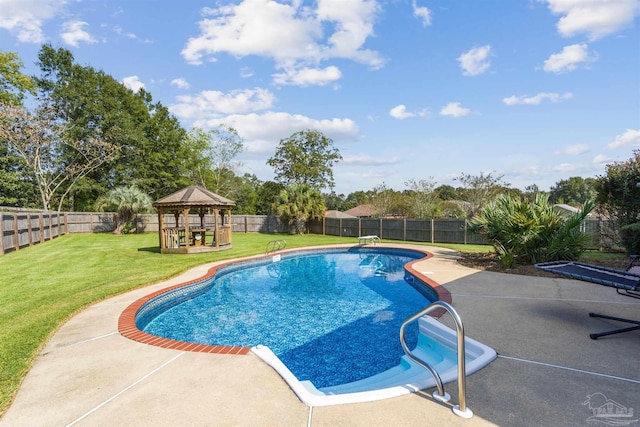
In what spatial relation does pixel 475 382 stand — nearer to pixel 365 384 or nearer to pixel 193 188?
pixel 365 384

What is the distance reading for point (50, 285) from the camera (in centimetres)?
799

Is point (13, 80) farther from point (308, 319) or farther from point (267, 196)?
point (308, 319)

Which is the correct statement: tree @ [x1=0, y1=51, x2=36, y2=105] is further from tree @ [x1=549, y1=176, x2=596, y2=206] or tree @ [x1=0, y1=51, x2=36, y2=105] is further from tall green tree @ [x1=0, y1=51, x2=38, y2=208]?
tree @ [x1=549, y1=176, x2=596, y2=206]

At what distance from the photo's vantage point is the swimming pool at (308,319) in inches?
176

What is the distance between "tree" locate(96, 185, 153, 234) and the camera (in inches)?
904

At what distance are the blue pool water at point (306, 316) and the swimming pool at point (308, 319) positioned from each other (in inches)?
0.6

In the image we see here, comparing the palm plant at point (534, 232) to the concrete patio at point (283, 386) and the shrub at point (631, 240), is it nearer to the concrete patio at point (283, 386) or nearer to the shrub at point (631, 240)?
the shrub at point (631, 240)

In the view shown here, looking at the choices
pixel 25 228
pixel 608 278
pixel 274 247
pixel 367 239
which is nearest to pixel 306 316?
pixel 608 278

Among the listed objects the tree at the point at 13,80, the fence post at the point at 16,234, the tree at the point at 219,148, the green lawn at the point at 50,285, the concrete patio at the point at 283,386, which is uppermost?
the tree at the point at 13,80

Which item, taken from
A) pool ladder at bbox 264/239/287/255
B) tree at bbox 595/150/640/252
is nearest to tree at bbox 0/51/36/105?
pool ladder at bbox 264/239/287/255

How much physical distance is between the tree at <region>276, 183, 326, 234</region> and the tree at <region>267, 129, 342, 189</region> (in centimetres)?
674

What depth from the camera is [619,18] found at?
8148mm

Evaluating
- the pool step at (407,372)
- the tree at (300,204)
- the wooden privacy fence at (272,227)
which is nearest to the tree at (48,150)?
the wooden privacy fence at (272,227)

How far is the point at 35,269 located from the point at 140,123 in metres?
26.5
